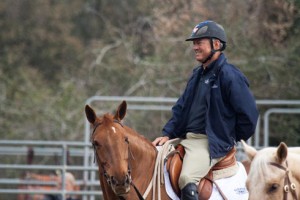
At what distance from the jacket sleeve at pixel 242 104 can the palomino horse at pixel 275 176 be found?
0.97 metres

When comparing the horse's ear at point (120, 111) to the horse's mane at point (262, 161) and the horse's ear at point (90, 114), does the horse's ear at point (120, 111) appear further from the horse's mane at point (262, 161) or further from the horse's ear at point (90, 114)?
the horse's mane at point (262, 161)

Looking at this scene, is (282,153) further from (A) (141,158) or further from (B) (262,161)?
(A) (141,158)

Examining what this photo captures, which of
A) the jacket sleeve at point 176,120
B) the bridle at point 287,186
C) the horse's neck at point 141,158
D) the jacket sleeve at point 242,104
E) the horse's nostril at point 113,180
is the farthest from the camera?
the jacket sleeve at point 176,120

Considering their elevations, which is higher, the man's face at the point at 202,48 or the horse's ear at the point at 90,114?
the man's face at the point at 202,48

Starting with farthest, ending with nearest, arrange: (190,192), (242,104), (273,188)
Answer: (242,104) < (190,192) < (273,188)

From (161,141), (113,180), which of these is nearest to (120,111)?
(161,141)

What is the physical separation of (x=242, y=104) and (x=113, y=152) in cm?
120

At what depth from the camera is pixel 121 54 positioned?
23141 mm

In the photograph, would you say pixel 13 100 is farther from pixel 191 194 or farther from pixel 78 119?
pixel 191 194

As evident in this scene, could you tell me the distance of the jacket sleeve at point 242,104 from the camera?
777 centimetres

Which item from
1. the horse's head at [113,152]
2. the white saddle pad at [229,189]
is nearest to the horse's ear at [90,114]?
the horse's head at [113,152]

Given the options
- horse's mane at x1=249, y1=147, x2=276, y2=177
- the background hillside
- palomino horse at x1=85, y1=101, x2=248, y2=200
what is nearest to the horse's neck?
palomino horse at x1=85, y1=101, x2=248, y2=200

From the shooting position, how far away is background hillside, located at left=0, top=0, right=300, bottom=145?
53.6 ft

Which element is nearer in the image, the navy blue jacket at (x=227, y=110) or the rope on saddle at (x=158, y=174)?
the navy blue jacket at (x=227, y=110)
